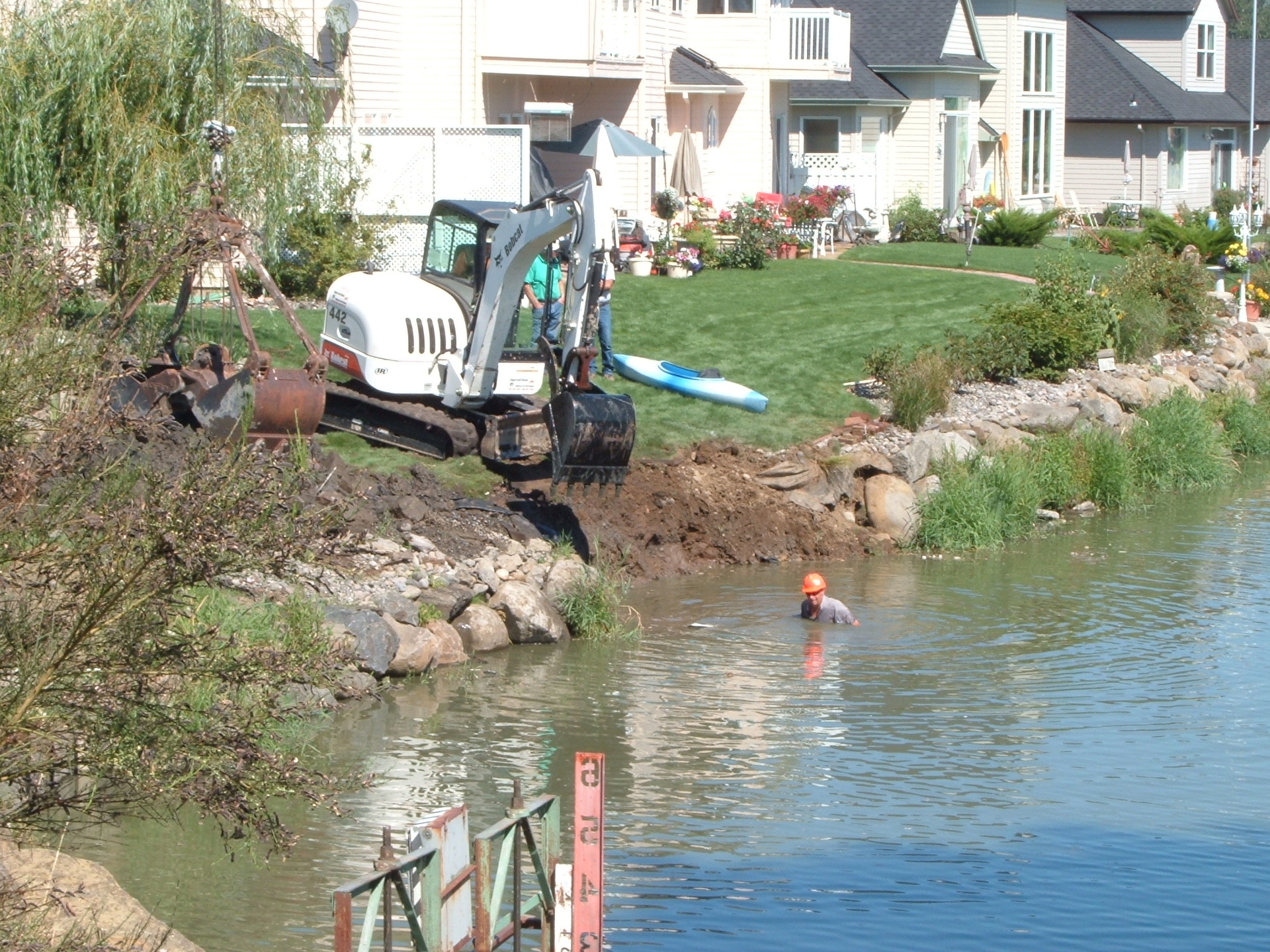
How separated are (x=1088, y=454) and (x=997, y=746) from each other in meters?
10.6

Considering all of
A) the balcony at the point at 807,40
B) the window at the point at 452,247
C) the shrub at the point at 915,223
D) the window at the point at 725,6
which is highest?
the window at the point at 725,6

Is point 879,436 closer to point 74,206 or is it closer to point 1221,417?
point 1221,417

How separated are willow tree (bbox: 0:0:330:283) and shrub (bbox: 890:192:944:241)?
73.4ft

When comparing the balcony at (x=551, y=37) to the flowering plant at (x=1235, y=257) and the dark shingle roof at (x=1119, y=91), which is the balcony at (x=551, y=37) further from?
the dark shingle roof at (x=1119, y=91)

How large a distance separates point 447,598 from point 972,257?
74.6ft

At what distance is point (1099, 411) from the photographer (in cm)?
2342

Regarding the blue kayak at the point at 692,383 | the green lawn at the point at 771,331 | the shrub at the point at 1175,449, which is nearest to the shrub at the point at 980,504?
the green lawn at the point at 771,331

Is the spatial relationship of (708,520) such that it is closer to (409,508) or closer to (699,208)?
(409,508)

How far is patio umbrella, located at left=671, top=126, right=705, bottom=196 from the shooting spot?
3556 centimetres

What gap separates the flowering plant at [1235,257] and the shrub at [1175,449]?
13418 mm

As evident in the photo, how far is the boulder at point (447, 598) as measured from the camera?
14789 millimetres

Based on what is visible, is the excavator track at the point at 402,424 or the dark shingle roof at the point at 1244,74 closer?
the excavator track at the point at 402,424

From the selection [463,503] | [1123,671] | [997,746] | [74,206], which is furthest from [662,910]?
[74,206]

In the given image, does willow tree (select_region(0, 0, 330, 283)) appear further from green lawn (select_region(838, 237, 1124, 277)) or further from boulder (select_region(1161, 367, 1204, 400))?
green lawn (select_region(838, 237, 1124, 277))
